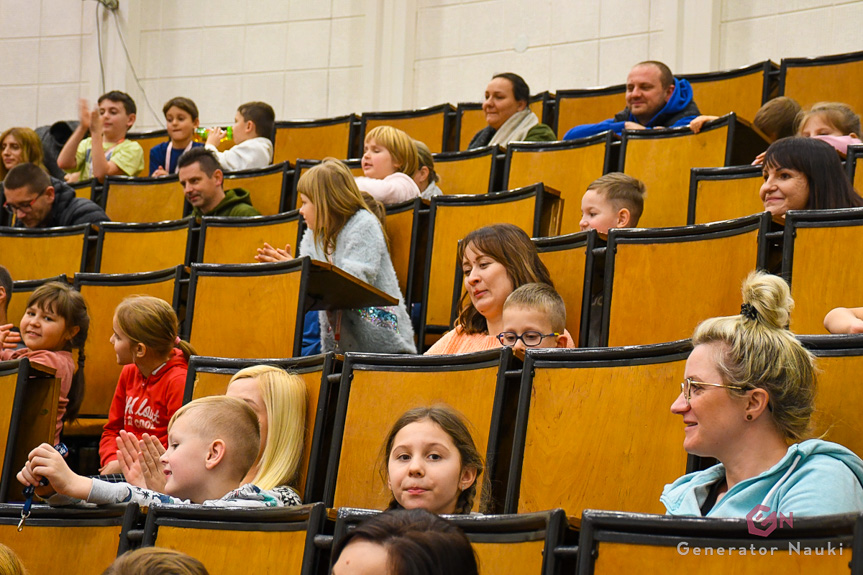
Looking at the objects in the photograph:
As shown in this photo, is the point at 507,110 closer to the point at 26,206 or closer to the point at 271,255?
the point at 271,255

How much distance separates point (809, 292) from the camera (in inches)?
55.1

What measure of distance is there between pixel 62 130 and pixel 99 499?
2808mm

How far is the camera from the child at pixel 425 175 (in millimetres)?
2553

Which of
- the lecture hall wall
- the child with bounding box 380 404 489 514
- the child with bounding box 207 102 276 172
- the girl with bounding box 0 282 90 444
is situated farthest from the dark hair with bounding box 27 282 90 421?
the lecture hall wall

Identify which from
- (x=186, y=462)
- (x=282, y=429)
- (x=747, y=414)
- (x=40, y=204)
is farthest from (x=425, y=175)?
(x=747, y=414)

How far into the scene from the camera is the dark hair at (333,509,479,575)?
2.47 ft

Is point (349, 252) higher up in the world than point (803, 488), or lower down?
higher up

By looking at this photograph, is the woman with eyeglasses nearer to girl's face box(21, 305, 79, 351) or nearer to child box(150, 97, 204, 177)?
girl's face box(21, 305, 79, 351)

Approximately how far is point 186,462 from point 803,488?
74 cm

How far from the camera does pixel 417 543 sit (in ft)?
2.50

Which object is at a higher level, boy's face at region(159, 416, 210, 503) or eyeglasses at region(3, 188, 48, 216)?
eyeglasses at region(3, 188, 48, 216)

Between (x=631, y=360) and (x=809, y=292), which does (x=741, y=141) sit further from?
(x=631, y=360)

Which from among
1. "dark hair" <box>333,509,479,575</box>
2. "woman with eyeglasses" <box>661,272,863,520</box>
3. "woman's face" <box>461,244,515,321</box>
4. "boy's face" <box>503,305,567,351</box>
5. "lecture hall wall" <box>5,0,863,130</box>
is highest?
"lecture hall wall" <box>5,0,863,130</box>

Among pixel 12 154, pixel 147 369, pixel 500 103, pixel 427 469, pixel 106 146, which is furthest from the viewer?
pixel 106 146
